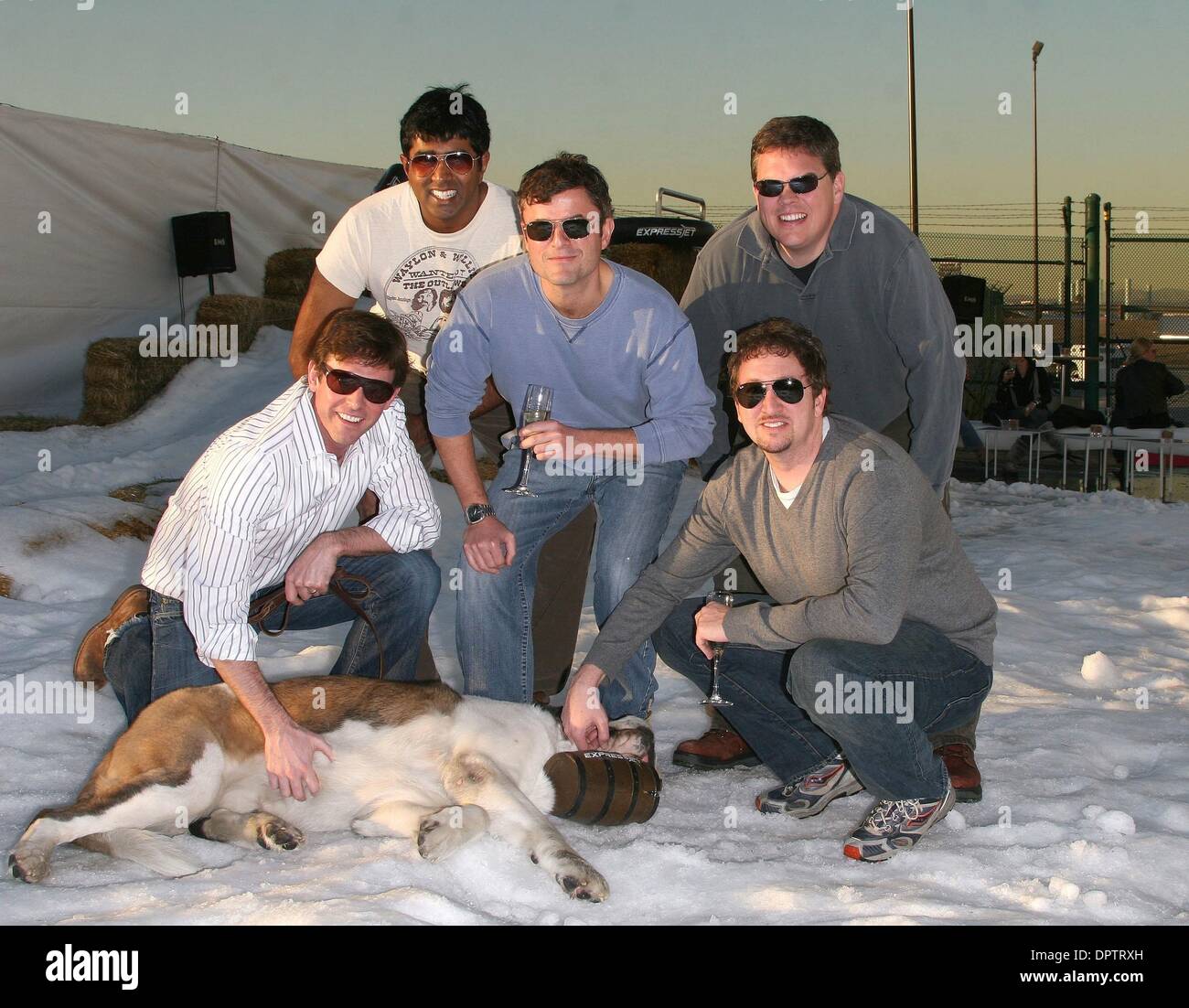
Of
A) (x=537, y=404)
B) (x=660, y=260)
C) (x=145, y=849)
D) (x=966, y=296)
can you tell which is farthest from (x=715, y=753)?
(x=966, y=296)

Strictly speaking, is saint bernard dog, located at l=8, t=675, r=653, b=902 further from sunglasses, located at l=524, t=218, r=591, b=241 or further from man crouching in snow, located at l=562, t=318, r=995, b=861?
sunglasses, located at l=524, t=218, r=591, b=241

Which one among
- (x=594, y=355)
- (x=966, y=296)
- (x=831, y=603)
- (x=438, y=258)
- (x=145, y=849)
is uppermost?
(x=966, y=296)

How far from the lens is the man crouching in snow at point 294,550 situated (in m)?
2.89

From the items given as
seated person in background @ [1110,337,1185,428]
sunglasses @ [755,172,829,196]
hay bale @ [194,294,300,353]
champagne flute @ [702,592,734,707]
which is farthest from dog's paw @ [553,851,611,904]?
seated person in background @ [1110,337,1185,428]

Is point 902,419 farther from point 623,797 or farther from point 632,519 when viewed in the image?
point 623,797

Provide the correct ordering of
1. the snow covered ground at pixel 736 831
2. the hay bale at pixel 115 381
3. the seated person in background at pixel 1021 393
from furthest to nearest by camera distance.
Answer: the seated person in background at pixel 1021 393 < the hay bale at pixel 115 381 < the snow covered ground at pixel 736 831

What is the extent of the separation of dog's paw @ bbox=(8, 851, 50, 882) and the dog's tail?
153 mm

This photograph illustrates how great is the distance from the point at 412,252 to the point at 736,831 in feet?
7.83

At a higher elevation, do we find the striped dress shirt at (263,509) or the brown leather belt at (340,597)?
the striped dress shirt at (263,509)

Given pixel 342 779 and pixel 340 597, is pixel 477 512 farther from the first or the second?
pixel 342 779

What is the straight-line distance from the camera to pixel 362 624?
354 centimetres

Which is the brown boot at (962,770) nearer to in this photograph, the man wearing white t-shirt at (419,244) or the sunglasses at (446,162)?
the man wearing white t-shirt at (419,244)

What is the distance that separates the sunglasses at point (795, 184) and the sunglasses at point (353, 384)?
1375 mm

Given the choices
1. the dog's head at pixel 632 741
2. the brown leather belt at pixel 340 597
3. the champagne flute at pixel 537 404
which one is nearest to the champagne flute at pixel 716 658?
the dog's head at pixel 632 741
